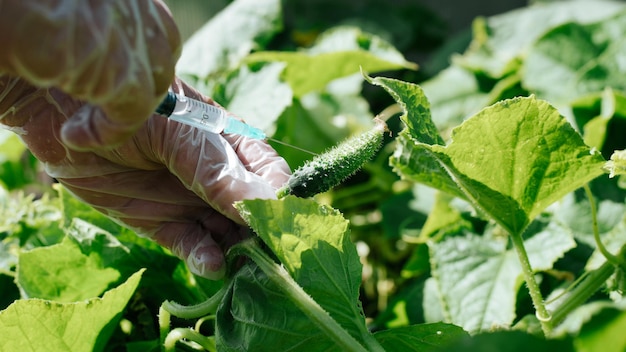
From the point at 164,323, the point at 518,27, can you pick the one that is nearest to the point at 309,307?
the point at 164,323

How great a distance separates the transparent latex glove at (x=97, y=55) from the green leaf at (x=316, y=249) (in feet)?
0.58

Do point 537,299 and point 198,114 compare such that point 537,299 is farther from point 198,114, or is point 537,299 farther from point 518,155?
point 198,114

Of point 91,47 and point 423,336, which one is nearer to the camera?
point 91,47

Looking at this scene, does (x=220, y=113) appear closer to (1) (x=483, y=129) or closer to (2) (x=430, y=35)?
(1) (x=483, y=129)

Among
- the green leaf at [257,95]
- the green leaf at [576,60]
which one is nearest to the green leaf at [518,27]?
the green leaf at [576,60]

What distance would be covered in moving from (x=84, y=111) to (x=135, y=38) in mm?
102

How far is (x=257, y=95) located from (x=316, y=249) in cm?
71

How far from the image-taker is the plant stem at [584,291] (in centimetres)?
104

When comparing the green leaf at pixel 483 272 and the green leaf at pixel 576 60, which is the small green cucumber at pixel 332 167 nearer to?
the green leaf at pixel 483 272

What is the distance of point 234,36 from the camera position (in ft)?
6.45

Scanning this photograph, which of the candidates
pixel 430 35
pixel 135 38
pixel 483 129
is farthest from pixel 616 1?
pixel 135 38

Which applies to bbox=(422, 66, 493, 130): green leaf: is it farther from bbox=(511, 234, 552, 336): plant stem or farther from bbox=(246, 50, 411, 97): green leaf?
bbox=(511, 234, 552, 336): plant stem

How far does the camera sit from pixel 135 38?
78 centimetres

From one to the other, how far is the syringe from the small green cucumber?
165 millimetres
